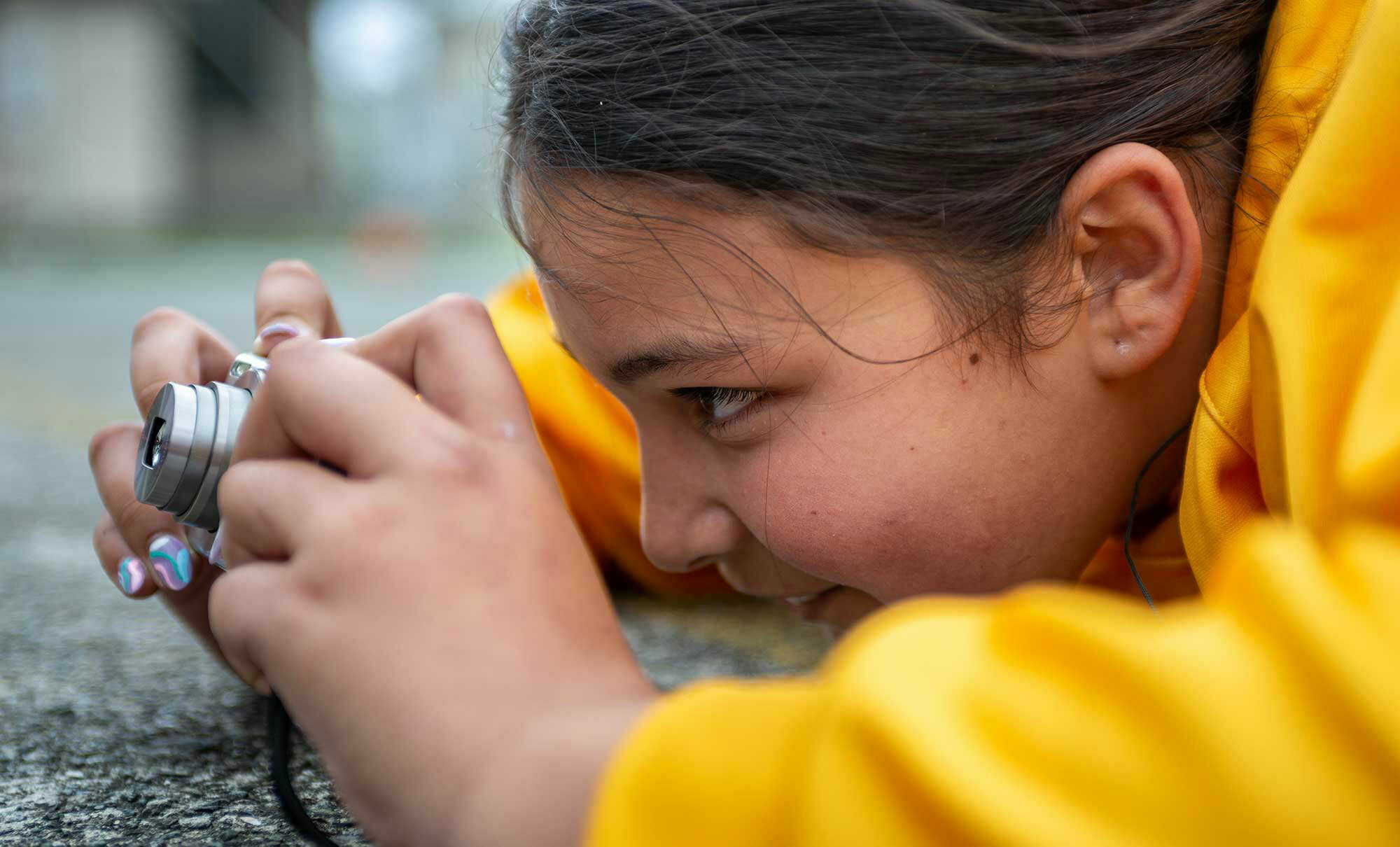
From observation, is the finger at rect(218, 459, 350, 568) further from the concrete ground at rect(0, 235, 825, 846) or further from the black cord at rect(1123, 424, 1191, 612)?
the black cord at rect(1123, 424, 1191, 612)

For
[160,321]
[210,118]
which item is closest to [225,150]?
[210,118]

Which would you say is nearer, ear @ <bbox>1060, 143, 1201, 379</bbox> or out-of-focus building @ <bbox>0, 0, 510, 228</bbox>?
ear @ <bbox>1060, 143, 1201, 379</bbox>

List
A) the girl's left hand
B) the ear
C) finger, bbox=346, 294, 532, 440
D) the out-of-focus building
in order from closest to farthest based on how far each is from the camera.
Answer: the girl's left hand < finger, bbox=346, 294, 532, 440 < the ear < the out-of-focus building

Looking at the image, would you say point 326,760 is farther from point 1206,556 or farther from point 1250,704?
point 1206,556

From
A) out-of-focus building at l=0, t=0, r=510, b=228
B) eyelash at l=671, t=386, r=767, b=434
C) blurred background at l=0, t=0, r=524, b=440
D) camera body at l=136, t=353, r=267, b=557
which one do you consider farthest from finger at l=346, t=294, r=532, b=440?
out-of-focus building at l=0, t=0, r=510, b=228

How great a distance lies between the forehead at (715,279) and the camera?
0.82 metres

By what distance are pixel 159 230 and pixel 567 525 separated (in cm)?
1270

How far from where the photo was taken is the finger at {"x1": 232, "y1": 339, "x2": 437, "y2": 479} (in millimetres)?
600

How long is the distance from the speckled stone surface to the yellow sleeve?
30 cm

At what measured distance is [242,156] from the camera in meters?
14.1

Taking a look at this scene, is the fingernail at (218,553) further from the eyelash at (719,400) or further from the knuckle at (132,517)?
the eyelash at (719,400)

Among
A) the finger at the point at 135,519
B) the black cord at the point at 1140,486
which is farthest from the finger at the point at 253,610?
the black cord at the point at 1140,486

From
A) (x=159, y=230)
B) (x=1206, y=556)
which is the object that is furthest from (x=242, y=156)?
(x=1206, y=556)

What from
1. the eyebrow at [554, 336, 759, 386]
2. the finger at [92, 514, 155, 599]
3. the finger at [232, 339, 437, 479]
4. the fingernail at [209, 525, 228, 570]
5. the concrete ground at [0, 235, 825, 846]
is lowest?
the concrete ground at [0, 235, 825, 846]
